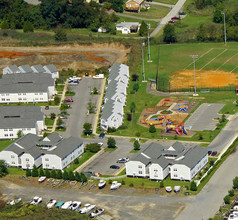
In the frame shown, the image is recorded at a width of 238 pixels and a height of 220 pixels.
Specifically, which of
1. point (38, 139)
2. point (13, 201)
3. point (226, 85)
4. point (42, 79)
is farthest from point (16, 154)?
point (226, 85)

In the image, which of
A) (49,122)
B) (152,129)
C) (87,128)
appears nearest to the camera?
(152,129)

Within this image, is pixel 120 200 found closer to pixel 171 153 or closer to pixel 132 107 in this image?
pixel 171 153

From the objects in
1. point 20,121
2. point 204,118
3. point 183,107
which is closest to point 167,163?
point 204,118

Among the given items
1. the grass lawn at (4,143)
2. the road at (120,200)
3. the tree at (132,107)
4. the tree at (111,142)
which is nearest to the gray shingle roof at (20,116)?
the grass lawn at (4,143)

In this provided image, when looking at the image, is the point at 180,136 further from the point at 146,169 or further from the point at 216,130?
the point at 146,169

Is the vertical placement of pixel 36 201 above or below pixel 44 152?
below

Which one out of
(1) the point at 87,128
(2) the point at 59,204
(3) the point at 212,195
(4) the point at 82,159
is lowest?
(2) the point at 59,204

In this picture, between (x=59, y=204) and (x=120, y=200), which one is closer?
(x=59, y=204)

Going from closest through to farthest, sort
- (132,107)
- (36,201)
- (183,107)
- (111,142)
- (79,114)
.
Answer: (36,201), (111,142), (132,107), (183,107), (79,114)
